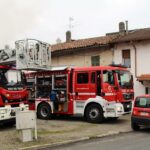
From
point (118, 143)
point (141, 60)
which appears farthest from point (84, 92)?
point (141, 60)

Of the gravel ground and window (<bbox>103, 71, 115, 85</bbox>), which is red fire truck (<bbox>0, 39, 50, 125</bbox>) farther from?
window (<bbox>103, 71, 115, 85</bbox>)

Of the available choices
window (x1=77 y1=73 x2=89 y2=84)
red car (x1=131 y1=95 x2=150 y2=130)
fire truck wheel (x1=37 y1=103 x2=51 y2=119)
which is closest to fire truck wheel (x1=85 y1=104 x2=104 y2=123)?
window (x1=77 y1=73 x2=89 y2=84)

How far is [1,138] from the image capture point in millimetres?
13773

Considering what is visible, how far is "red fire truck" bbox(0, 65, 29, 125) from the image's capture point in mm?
15898

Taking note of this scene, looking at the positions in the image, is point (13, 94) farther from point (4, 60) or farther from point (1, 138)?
point (1, 138)

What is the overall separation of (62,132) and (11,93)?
9.43 ft

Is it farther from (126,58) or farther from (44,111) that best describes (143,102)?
(126,58)

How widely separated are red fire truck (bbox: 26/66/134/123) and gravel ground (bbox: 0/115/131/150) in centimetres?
75

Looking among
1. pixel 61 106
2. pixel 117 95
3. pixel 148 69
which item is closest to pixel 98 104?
pixel 117 95

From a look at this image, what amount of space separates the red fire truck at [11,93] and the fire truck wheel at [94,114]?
372cm

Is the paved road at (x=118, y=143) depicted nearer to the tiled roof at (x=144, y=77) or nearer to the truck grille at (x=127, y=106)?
the truck grille at (x=127, y=106)

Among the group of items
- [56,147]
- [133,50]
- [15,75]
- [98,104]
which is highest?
[133,50]

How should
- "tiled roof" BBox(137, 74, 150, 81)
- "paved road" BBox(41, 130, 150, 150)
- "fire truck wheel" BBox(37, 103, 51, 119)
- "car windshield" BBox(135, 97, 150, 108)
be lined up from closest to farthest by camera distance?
"paved road" BBox(41, 130, 150, 150) → "car windshield" BBox(135, 97, 150, 108) → "fire truck wheel" BBox(37, 103, 51, 119) → "tiled roof" BBox(137, 74, 150, 81)

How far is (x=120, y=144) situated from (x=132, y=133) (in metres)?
3.23
